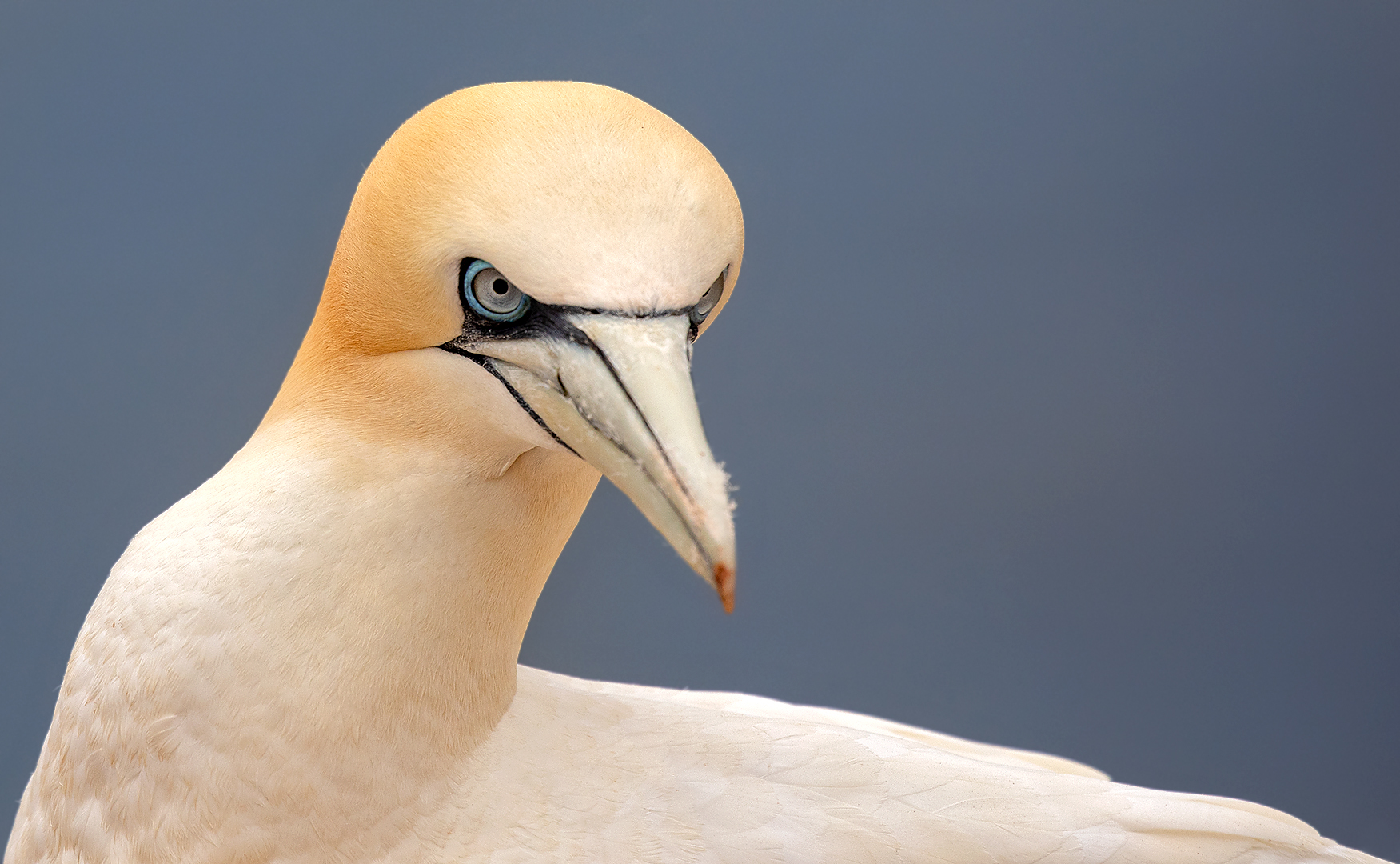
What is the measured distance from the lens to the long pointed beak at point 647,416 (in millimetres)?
1191

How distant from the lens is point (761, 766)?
1897 millimetres

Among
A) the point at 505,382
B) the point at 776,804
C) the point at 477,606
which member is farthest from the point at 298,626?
the point at 776,804

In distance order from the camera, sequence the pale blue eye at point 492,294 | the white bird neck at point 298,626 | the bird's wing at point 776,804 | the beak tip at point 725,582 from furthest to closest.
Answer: the bird's wing at point 776,804 < the white bird neck at point 298,626 < the pale blue eye at point 492,294 < the beak tip at point 725,582

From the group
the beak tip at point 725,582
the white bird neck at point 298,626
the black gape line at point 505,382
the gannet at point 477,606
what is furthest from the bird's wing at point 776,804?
the beak tip at point 725,582

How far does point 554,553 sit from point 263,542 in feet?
1.32

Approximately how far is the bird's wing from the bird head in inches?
24.6

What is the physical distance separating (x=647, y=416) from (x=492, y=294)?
0.73 feet

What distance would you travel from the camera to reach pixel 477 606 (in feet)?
5.27

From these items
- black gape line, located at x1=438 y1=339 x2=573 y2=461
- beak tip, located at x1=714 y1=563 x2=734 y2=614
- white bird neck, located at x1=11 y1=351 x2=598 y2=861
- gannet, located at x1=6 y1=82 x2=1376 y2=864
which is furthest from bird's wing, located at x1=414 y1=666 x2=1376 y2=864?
beak tip, located at x1=714 y1=563 x2=734 y2=614

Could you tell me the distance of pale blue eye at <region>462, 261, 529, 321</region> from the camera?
1280 millimetres

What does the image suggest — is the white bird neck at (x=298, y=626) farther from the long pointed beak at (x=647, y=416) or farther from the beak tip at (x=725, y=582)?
the beak tip at (x=725, y=582)

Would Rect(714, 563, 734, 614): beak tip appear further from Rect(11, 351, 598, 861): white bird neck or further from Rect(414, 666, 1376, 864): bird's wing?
Rect(414, 666, 1376, 864): bird's wing

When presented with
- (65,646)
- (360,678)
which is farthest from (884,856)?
(65,646)

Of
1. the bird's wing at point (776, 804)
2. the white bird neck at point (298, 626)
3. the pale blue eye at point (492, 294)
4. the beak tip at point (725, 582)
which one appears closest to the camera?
the beak tip at point (725, 582)
